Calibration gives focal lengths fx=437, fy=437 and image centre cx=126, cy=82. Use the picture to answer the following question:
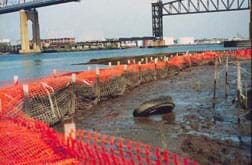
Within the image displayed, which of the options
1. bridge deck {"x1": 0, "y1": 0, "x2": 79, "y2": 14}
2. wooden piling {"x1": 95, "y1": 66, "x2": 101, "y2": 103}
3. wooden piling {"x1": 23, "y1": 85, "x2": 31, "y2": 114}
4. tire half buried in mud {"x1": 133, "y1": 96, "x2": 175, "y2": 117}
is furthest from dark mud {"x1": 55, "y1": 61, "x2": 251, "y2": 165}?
bridge deck {"x1": 0, "y1": 0, "x2": 79, "y2": 14}

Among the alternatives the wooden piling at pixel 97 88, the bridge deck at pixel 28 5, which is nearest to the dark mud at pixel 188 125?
the wooden piling at pixel 97 88

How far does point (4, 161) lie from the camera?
28.5 feet

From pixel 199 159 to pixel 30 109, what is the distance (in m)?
6.87

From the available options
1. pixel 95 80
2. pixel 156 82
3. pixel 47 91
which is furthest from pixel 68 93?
pixel 156 82

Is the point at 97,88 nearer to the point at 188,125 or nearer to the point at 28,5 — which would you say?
the point at 188,125

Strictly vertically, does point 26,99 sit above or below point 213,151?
above

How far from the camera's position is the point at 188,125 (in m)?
17.5

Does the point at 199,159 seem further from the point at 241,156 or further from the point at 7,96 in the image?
the point at 7,96

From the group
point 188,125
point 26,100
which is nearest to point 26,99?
point 26,100

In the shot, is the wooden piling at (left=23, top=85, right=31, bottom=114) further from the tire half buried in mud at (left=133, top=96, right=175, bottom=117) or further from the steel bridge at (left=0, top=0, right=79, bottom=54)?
the steel bridge at (left=0, top=0, right=79, bottom=54)

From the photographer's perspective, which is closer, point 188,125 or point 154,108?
point 188,125

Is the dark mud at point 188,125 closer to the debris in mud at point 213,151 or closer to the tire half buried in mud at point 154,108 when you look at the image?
the debris in mud at point 213,151

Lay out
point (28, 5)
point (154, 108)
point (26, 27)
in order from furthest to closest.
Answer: point (28, 5) < point (26, 27) < point (154, 108)

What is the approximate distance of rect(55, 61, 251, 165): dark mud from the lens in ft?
42.7
